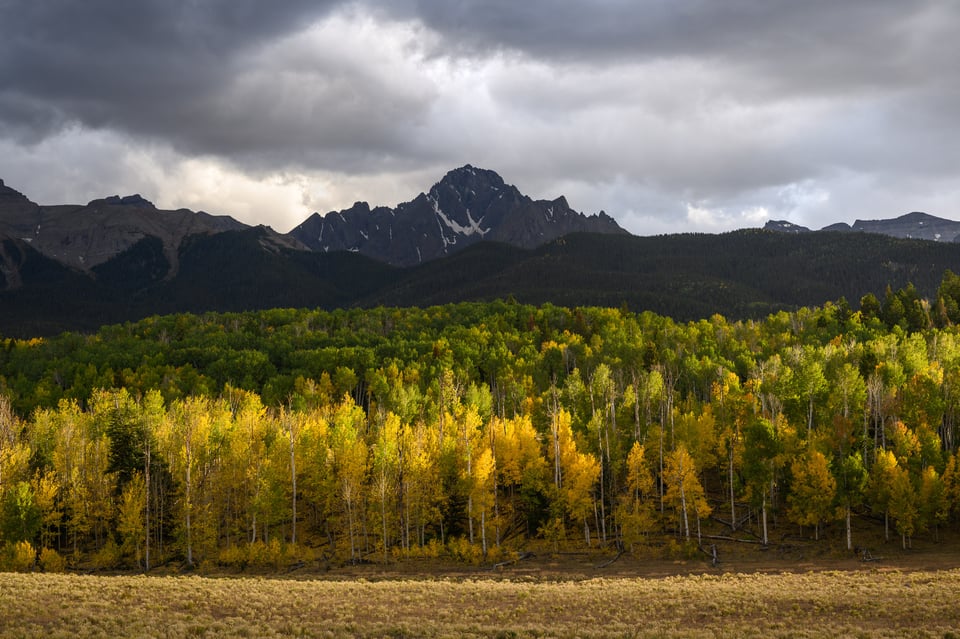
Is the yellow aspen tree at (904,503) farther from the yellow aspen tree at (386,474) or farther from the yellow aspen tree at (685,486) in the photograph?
the yellow aspen tree at (386,474)

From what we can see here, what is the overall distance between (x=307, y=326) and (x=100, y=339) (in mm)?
50758

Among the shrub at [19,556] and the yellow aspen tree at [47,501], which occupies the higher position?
the yellow aspen tree at [47,501]

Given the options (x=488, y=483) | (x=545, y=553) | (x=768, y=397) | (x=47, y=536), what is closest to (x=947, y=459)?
(x=768, y=397)

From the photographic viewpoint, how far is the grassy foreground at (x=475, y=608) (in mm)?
33125

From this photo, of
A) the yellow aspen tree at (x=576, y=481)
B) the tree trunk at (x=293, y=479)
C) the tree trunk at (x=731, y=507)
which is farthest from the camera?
the tree trunk at (x=731, y=507)

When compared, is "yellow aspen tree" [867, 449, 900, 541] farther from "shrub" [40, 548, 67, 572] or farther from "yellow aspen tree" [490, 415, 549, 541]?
"shrub" [40, 548, 67, 572]

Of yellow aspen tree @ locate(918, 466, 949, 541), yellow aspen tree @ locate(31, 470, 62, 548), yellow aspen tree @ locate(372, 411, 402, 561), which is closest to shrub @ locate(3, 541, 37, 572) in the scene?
yellow aspen tree @ locate(31, 470, 62, 548)

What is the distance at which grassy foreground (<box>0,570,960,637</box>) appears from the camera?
3312 centimetres

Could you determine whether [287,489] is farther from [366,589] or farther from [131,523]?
[366,589]

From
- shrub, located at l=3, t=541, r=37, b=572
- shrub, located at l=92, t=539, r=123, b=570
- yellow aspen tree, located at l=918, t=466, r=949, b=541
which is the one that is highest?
yellow aspen tree, located at l=918, t=466, r=949, b=541

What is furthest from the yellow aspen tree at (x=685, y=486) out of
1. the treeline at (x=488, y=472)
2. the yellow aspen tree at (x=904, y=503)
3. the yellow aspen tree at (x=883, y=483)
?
the yellow aspen tree at (x=904, y=503)

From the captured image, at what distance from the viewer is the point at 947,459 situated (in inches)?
2800

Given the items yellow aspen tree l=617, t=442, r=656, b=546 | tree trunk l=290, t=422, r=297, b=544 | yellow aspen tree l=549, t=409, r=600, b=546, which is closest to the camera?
yellow aspen tree l=617, t=442, r=656, b=546

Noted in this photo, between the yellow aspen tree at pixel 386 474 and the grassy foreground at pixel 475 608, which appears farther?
the yellow aspen tree at pixel 386 474
